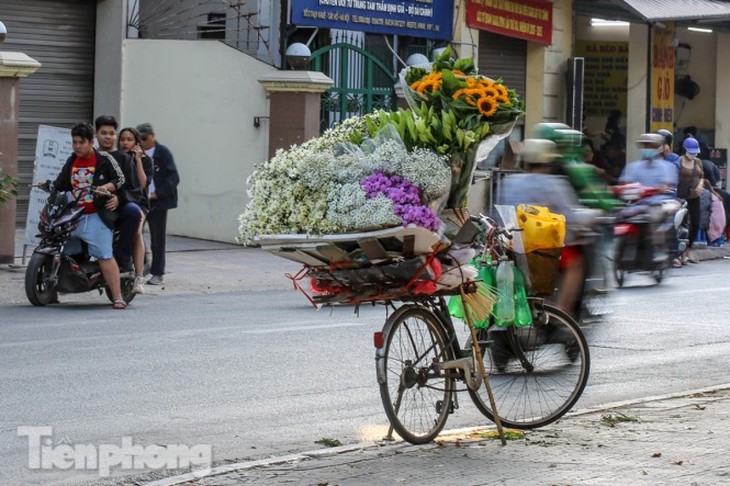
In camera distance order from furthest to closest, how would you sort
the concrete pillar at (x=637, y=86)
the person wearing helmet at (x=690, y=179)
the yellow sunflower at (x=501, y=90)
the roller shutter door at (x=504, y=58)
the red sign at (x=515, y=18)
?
1. the concrete pillar at (x=637, y=86)
2. the roller shutter door at (x=504, y=58)
3. the red sign at (x=515, y=18)
4. the person wearing helmet at (x=690, y=179)
5. the yellow sunflower at (x=501, y=90)

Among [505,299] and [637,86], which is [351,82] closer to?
[637,86]

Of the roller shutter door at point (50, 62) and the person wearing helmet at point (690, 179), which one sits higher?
the roller shutter door at point (50, 62)

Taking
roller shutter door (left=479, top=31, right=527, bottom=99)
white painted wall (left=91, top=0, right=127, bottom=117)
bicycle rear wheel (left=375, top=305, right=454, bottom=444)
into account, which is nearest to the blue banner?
roller shutter door (left=479, top=31, right=527, bottom=99)

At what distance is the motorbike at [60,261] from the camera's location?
1355 cm

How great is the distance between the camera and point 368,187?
7199 mm

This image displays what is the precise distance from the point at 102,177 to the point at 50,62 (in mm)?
7888

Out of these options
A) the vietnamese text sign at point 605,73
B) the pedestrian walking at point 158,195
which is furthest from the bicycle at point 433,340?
the vietnamese text sign at point 605,73

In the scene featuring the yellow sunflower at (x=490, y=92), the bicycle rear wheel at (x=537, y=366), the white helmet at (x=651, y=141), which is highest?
the white helmet at (x=651, y=141)

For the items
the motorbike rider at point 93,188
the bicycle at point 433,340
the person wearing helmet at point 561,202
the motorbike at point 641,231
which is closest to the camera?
the bicycle at point 433,340

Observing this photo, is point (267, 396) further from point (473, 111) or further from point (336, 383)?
point (473, 111)

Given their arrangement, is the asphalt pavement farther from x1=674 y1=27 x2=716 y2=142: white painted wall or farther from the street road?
x1=674 y1=27 x2=716 y2=142: white painted wall

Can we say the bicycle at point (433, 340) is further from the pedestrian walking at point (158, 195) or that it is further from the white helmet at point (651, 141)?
the white helmet at point (651, 141)

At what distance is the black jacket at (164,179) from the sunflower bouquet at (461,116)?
28.4 feet

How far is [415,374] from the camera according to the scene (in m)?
7.59
